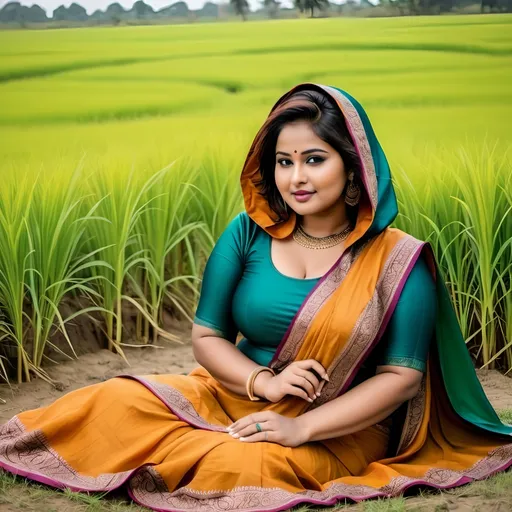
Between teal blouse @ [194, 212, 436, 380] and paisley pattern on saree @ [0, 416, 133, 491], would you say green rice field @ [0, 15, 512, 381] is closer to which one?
paisley pattern on saree @ [0, 416, 133, 491]

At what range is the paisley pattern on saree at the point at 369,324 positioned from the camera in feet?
7.91

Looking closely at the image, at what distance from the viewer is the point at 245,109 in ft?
14.4

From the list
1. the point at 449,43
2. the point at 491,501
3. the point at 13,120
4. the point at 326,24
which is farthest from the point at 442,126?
the point at 491,501

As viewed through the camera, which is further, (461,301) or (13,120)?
(13,120)

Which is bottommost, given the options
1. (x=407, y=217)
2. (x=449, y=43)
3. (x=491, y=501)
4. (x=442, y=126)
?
(x=491, y=501)

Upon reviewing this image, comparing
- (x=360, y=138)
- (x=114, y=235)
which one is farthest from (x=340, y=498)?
(x=114, y=235)

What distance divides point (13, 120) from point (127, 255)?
737 mm

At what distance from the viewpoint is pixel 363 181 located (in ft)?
7.97

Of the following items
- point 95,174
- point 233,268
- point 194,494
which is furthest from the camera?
point 95,174

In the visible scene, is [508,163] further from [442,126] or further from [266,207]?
[266,207]

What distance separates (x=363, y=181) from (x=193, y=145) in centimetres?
190

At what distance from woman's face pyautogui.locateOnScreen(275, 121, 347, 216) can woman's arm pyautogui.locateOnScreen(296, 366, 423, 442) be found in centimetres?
44

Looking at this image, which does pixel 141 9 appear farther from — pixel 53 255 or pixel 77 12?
pixel 53 255

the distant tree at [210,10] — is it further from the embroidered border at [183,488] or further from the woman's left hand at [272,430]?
the woman's left hand at [272,430]
